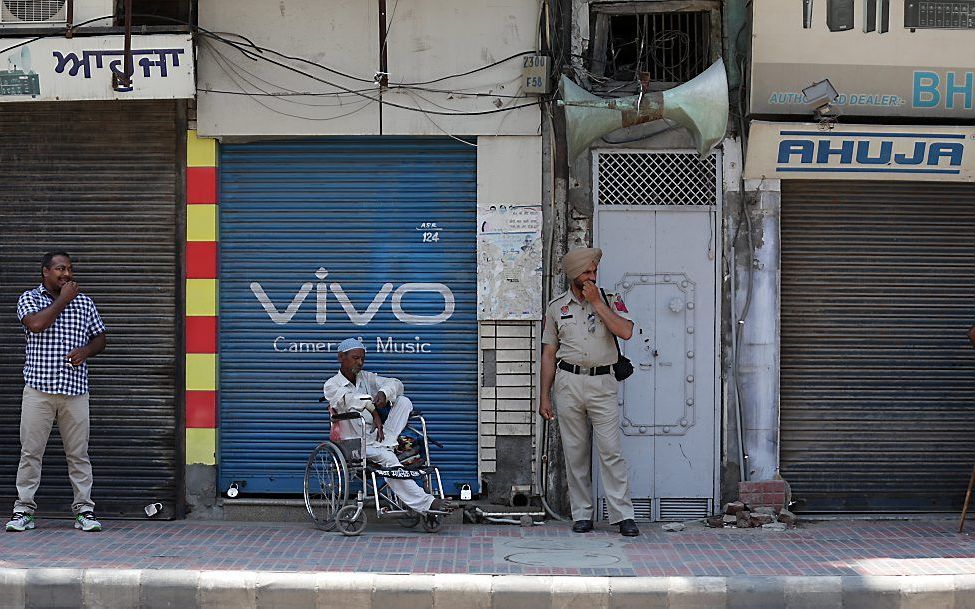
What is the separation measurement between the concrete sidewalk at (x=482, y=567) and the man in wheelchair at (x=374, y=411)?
32 cm

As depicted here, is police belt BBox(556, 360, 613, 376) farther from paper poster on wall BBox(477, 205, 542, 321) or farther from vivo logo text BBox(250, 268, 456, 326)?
vivo logo text BBox(250, 268, 456, 326)

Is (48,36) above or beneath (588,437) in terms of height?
above

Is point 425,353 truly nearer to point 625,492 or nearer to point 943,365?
point 625,492

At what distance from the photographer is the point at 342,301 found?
29.0 feet

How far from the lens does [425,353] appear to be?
8805mm

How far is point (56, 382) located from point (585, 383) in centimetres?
367

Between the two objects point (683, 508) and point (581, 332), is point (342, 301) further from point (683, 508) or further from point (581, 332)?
point (683, 508)

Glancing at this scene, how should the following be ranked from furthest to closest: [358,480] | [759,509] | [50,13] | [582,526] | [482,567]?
[50,13] → [759,509] → [358,480] → [582,526] → [482,567]

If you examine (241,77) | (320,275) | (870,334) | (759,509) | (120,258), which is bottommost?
(759,509)

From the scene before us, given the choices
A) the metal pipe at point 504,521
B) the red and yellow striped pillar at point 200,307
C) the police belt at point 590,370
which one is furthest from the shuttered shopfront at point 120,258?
the police belt at point 590,370

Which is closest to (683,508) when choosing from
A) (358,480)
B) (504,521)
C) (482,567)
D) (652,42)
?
(504,521)

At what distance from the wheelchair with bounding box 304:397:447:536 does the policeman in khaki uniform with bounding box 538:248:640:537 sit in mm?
955

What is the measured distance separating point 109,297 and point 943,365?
Result: 6389 millimetres

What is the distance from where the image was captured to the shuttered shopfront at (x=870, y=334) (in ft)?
29.1
